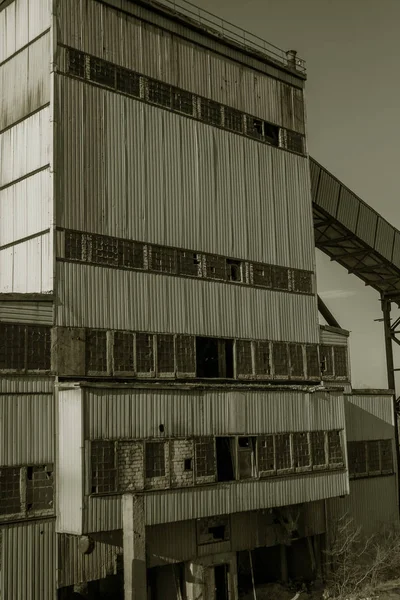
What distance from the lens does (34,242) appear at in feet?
71.7

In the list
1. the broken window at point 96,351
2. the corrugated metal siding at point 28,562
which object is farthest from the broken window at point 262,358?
the corrugated metal siding at point 28,562

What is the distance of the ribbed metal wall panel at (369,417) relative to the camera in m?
29.1

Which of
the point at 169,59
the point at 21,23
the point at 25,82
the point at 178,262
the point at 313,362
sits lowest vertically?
the point at 313,362

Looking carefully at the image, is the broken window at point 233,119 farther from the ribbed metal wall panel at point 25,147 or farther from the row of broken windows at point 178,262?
the ribbed metal wall panel at point 25,147

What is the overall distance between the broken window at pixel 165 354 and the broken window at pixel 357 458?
9.74m

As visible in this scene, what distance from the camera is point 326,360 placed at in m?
28.4

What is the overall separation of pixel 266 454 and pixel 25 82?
14554 millimetres

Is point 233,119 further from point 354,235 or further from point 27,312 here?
point 27,312

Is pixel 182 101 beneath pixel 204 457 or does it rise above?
above

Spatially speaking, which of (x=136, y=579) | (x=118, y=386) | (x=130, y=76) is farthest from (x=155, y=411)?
(x=130, y=76)

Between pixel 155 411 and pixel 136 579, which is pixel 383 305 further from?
pixel 136 579

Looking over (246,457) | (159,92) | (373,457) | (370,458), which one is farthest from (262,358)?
(159,92)

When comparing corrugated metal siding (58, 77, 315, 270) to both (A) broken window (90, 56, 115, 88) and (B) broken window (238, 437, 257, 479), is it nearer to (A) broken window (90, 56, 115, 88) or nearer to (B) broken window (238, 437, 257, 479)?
(A) broken window (90, 56, 115, 88)

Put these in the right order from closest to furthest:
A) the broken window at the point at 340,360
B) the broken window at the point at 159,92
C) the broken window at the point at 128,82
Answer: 1. the broken window at the point at 128,82
2. the broken window at the point at 159,92
3. the broken window at the point at 340,360
